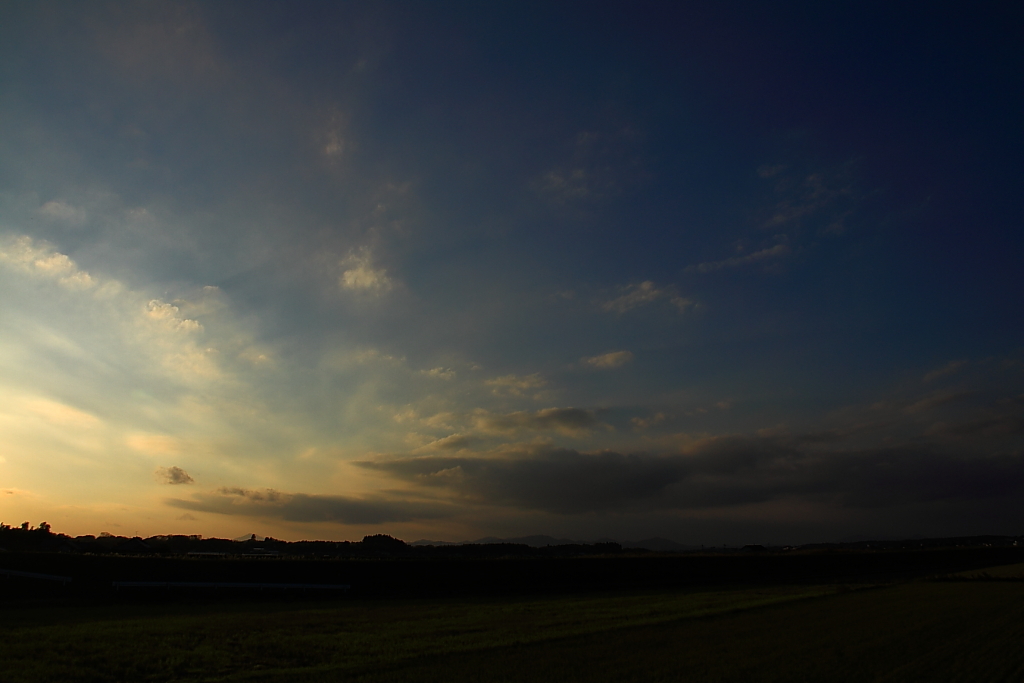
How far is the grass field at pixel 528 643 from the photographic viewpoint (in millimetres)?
18922

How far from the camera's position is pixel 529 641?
2448 cm

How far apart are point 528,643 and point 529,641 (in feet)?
1.41

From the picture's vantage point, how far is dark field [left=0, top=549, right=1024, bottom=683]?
1898cm

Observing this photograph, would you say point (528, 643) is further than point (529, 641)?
No

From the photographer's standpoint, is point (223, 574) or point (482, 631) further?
point (223, 574)

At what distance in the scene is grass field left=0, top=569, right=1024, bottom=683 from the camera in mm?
18922

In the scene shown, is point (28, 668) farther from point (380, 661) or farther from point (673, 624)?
point (673, 624)

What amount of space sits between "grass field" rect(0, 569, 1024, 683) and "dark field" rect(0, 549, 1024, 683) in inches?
3.2

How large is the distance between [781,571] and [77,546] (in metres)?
105

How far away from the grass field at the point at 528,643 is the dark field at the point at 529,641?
82mm

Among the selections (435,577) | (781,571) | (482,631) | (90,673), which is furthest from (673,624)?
(781,571)

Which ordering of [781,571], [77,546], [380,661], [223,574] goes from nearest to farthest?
[380,661] → [223,574] → [781,571] → [77,546]

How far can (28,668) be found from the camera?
1833 centimetres

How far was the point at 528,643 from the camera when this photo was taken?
24.1m
